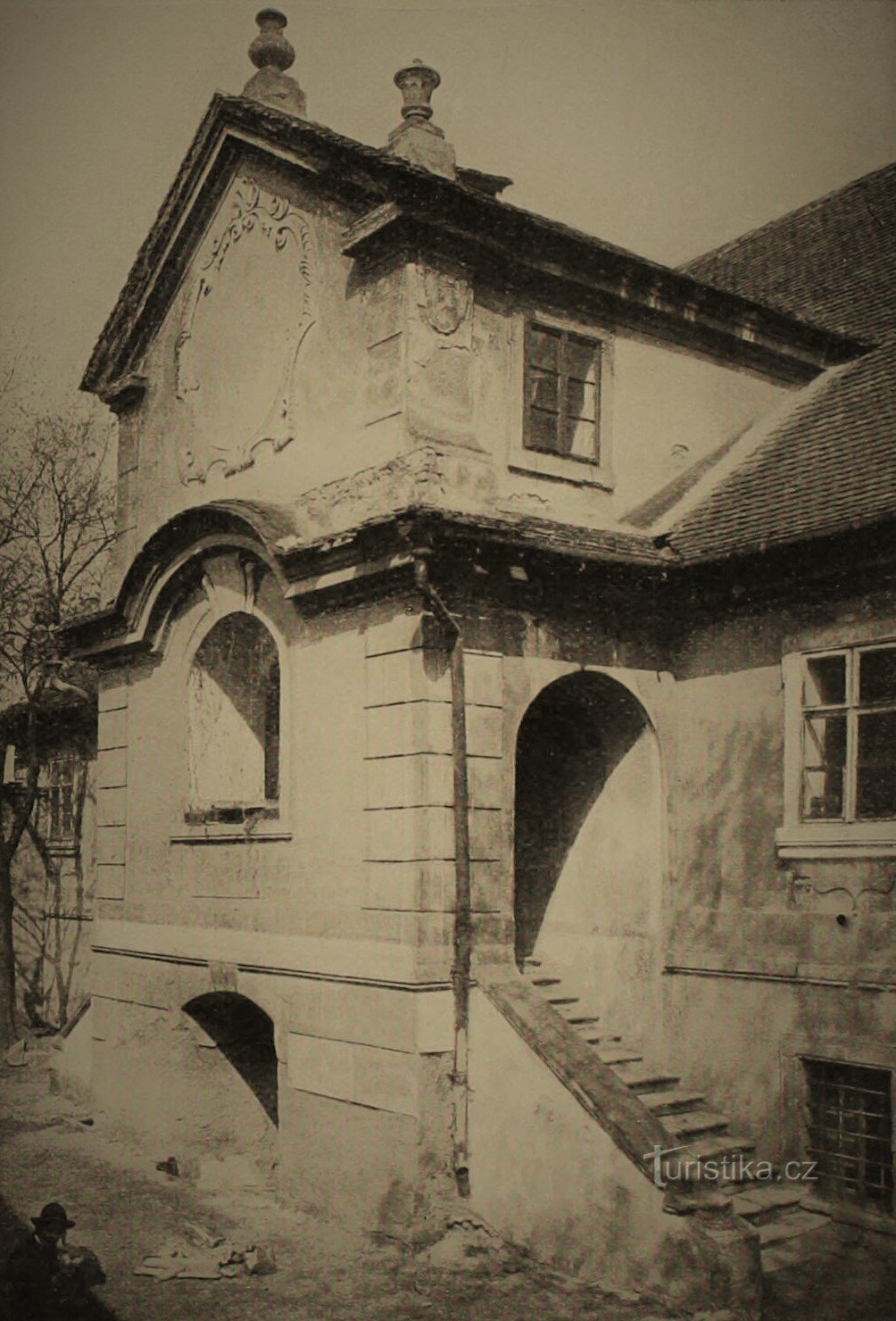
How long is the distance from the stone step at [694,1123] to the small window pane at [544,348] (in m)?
6.16

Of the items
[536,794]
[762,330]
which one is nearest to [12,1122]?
[536,794]

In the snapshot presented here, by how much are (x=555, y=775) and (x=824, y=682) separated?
8.90 ft

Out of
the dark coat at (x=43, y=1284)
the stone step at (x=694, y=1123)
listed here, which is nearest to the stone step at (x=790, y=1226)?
the stone step at (x=694, y=1123)

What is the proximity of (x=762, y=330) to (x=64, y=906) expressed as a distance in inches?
459

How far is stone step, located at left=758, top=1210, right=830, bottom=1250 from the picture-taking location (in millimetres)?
8881

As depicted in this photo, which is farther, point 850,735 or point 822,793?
point 822,793

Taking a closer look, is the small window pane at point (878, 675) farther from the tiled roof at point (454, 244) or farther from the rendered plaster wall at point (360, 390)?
the tiled roof at point (454, 244)

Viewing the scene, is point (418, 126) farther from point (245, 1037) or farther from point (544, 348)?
point (245, 1037)

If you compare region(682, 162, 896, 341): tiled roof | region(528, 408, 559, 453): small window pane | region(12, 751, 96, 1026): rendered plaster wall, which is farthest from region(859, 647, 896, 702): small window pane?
region(12, 751, 96, 1026): rendered plaster wall

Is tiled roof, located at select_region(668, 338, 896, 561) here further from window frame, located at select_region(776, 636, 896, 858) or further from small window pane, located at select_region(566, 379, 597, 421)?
small window pane, located at select_region(566, 379, 597, 421)

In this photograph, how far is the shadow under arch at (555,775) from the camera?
11.2 meters

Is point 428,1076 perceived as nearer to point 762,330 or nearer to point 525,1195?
point 525,1195

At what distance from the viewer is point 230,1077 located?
1219cm

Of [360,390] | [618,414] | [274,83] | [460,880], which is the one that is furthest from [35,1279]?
[274,83]
